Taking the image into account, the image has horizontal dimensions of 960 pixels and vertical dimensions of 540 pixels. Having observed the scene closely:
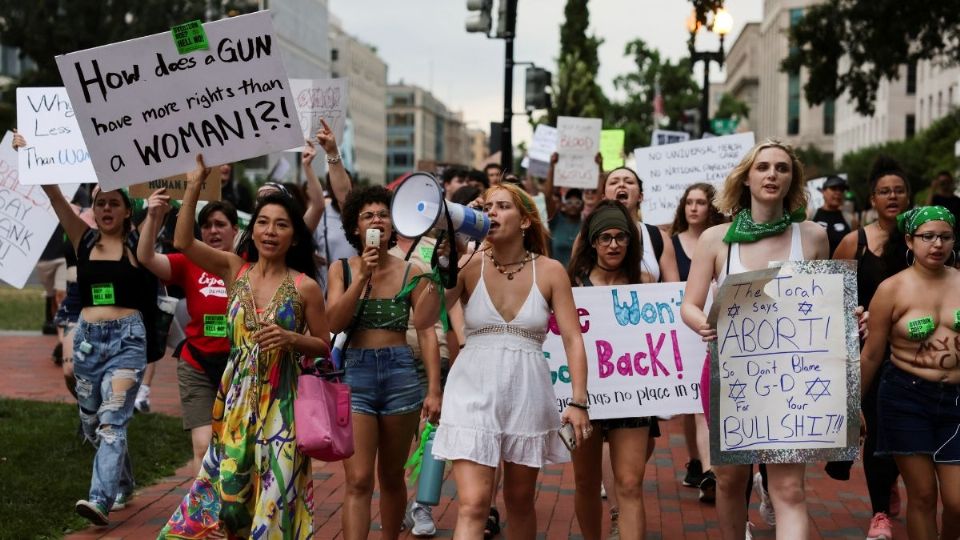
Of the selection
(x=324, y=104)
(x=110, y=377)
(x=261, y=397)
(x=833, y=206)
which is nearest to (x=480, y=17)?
(x=833, y=206)

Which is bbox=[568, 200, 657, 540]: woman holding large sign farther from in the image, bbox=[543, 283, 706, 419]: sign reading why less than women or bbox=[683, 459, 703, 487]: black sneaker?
bbox=[683, 459, 703, 487]: black sneaker

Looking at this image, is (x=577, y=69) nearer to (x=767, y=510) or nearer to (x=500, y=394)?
(x=767, y=510)

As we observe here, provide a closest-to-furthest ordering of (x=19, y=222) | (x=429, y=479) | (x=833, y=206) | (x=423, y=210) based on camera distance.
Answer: (x=423, y=210)
(x=429, y=479)
(x=19, y=222)
(x=833, y=206)

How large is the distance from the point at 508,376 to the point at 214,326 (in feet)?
7.57

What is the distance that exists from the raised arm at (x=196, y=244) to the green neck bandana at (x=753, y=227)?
2.18 metres

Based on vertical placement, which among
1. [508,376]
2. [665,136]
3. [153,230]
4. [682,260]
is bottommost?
[508,376]

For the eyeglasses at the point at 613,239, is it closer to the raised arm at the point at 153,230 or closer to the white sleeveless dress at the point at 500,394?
the white sleeveless dress at the point at 500,394

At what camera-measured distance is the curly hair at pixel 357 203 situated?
263 inches

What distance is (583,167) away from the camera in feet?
50.2

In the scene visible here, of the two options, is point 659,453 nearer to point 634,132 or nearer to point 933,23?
point 933,23

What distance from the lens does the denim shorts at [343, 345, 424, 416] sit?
6.40m

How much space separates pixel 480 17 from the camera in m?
17.2

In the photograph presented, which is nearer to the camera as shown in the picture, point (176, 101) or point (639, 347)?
point (176, 101)

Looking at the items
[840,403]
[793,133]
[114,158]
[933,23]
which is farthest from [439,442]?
[793,133]
